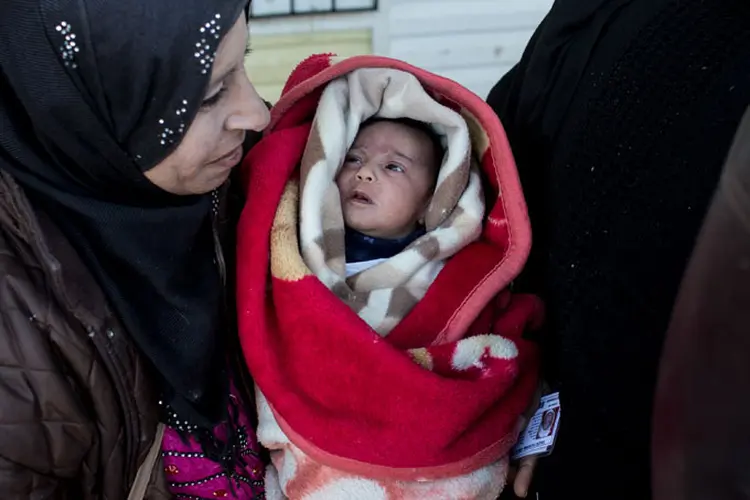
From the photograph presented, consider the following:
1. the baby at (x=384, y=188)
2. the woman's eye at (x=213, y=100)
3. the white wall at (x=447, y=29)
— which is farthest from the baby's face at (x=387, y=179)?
the white wall at (x=447, y=29)

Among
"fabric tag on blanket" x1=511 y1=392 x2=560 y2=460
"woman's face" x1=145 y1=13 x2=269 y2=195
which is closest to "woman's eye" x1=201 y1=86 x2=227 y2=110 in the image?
"woman's face" x1=145 y1=13 x2=269 y2=195

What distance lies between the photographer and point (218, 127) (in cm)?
109

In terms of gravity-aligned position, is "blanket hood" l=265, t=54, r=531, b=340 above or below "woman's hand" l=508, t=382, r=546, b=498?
above

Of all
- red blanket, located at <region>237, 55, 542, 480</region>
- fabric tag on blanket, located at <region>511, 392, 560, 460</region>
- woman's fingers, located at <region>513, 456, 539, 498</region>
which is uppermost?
red blanket, located at <region>237, 55, 542, 480</region>

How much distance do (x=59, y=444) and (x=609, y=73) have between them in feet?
2.82

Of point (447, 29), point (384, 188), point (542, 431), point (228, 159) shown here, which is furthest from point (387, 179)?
point (447, 29)

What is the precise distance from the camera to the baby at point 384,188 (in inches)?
54.1

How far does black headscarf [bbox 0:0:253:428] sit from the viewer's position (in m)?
0.96

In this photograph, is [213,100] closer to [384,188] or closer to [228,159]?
[228,159]

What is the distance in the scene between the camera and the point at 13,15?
95 centimetres

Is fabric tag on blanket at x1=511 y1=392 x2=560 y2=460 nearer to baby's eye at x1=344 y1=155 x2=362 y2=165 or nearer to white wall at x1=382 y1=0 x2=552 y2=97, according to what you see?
baby's eye at x1=344 y1=155 x2=362 y2=165

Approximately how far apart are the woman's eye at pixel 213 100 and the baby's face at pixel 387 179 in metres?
0.36

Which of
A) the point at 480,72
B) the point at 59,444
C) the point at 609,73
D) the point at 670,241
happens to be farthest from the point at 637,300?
the point at 480,72

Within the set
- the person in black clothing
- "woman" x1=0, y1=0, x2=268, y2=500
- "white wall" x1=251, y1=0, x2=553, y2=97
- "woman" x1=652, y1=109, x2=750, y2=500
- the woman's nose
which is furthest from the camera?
"white wall" x1=251, y1=0, x2=553, y2=97
